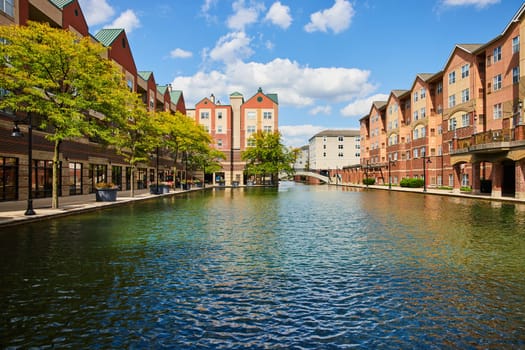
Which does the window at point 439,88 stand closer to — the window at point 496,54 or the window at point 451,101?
the window at point 451,101

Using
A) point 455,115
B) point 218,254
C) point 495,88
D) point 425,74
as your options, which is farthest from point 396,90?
point 218,254

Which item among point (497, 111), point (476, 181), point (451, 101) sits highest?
point (451, 101)

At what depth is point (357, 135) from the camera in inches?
5039

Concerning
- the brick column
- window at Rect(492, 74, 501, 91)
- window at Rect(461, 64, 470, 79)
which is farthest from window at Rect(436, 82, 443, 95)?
the brick column

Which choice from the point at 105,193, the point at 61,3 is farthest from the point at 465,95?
the point at 61,3

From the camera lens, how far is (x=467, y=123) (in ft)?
152

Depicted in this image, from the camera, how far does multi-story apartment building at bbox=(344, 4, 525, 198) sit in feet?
111

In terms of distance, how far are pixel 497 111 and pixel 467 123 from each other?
7.47 meters

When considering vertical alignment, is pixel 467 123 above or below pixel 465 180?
above

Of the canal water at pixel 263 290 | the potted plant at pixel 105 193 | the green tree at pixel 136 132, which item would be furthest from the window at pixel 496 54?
the potted plant at pixel 105 193

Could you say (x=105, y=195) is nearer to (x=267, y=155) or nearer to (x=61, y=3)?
(x=61, y=3)

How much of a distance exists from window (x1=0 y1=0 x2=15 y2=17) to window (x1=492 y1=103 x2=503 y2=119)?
44.2m

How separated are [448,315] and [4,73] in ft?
80.0

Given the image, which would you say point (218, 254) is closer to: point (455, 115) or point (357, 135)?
point (455, 115)
